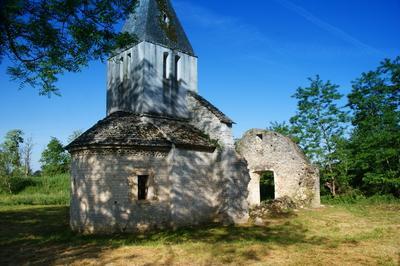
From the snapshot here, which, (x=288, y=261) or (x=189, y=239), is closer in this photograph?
(x=288, y=261)

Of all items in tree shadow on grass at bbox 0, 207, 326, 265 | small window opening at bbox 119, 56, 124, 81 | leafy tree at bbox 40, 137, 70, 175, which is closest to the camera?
tree shadow on grass at bbox 0, 207, 326, 265

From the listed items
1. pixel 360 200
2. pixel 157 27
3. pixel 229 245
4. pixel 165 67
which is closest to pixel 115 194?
pixel 229 245

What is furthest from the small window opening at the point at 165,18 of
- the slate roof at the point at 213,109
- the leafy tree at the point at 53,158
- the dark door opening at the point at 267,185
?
the leafy tree at the point at 53,158

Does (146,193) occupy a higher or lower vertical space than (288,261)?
higher

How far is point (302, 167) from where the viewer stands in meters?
20.4

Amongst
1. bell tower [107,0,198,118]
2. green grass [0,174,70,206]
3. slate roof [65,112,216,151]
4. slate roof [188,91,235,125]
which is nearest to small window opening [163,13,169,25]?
bell tower [107,0,198,118]

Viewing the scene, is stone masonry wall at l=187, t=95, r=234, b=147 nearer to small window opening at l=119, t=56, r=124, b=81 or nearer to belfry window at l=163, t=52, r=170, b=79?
belfry window at l=163, t=52, r=170, b=79

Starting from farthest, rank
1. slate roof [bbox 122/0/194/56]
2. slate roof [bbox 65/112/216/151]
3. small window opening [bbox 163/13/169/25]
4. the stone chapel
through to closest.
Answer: small window opening [bbox 163/13/169/25] < slate roof [bbox 122/0/194/56] < slate roof [bbox 65/112/216/151] < the stone chapel

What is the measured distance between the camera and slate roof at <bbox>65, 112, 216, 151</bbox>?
13266 mm

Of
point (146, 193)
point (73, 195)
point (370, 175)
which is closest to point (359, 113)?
point (370, 175)

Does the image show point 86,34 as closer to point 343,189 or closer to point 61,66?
point 61,66

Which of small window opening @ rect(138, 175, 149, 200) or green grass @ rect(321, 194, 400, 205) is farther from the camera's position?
green grass @ rect(321, 194, 400, 205)

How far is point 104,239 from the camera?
39.3 feet

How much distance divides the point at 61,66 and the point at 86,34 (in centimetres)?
126
